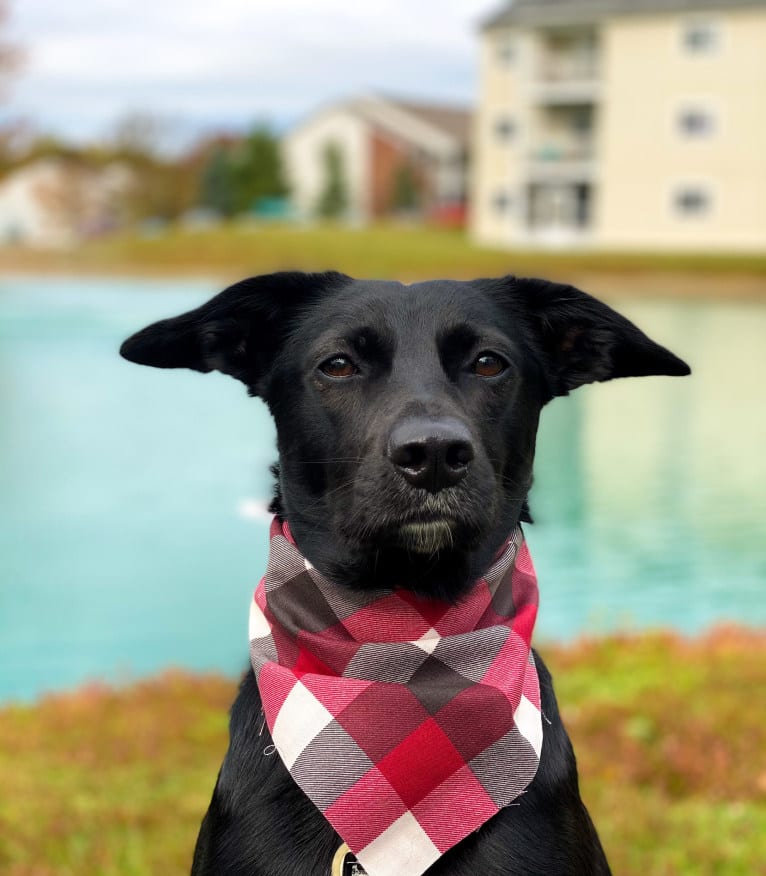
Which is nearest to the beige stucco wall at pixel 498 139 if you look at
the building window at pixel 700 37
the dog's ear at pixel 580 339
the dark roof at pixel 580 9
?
the dark roof at pixel 580 9

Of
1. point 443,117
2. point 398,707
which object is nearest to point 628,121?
point 443,117

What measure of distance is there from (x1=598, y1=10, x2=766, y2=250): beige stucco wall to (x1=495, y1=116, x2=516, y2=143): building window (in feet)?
12.4

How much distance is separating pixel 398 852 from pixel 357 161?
71.7 m

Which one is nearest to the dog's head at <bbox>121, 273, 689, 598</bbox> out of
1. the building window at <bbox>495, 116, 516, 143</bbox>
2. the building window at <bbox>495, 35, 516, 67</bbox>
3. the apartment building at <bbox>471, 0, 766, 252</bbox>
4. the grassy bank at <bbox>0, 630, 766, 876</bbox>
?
the grassy bank at <bbox>0, 630, 766, 876</bbox>

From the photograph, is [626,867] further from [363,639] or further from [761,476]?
[761,476]

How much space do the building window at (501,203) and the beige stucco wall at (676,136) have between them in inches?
165

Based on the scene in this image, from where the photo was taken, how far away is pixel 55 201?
7581 centimetres

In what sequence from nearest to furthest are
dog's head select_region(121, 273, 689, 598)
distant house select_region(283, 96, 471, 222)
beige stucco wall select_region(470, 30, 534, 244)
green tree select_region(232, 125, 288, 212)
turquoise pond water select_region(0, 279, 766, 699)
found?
1. dog's head select_region(121, 273, 689, 598)
2. turquoise pond water select_region(0, 279, 766, 699)
3. beige stucco wall select_region(470, 30, 534, 244)
4. green tree select_region(232, 125, 288, 212)
5. distant house select_region(283, 96, 471, 222)

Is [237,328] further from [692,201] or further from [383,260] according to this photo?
[692,201]

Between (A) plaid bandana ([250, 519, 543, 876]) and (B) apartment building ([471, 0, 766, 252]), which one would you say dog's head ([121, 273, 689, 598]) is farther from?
(B) apartment building ([471, 0, 766, 252])

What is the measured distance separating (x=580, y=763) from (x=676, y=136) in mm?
42687

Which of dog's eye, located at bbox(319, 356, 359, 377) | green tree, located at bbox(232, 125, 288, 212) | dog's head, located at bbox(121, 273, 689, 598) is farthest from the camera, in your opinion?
green tree, located at bbox(232, 125, 288, 212)

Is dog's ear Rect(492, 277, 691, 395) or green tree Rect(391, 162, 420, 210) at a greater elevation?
dog's ear Rect(492, 277, 691, 395)

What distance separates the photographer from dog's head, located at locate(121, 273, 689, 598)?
278 cm
